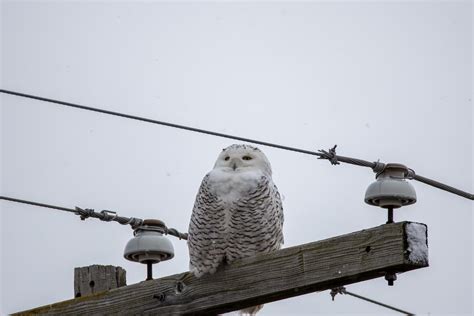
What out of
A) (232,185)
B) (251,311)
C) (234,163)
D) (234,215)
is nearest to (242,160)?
(234,163)

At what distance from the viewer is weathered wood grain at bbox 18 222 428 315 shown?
3.71 m

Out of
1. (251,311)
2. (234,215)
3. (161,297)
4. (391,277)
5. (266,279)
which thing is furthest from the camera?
(251,311)

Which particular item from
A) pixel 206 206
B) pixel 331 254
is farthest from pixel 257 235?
pixel 331 254

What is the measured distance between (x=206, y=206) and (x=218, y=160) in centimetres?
46

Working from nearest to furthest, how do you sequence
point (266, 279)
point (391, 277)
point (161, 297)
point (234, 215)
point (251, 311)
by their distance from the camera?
point (391, 277)
point (266, 279)
point (161, 297)
point (234, 215)
point (251, 311)

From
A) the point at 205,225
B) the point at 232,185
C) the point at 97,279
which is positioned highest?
the point at 232,185

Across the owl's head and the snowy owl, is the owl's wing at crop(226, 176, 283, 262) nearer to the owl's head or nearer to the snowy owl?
the snowy owl

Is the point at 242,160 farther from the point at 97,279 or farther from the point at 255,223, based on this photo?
the point at 97,279

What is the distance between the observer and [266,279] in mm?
4062

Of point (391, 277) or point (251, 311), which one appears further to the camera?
point (251, 311)

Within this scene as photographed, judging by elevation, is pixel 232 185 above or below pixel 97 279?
above

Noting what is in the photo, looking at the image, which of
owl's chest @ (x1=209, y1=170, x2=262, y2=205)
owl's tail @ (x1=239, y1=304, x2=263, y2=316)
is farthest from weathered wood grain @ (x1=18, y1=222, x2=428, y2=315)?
owl's tail @ (x1=239, y1=304, x2=263, y2=316)

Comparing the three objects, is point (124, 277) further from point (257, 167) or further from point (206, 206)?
point (257, 167)

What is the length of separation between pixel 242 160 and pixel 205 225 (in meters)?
0.48
